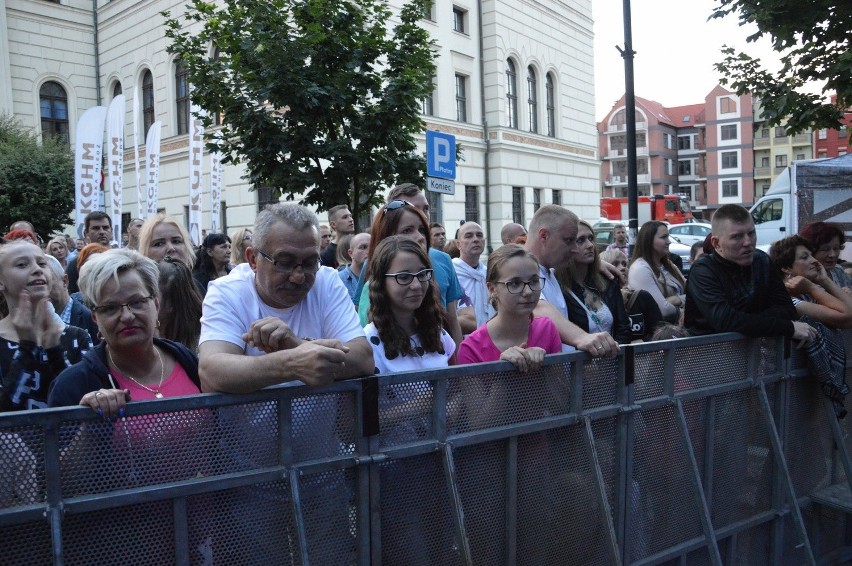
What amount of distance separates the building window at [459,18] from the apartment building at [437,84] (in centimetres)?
4

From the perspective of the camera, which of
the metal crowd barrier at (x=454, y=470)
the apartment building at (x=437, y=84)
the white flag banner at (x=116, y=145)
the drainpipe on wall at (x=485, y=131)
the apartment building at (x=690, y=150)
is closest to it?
the metal crowd barrier at (x=454, y=470)

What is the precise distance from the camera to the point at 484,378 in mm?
3008

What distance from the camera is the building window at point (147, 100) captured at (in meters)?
26.8

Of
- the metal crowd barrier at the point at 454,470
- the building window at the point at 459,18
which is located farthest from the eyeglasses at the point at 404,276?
the building window at the point at 459,18

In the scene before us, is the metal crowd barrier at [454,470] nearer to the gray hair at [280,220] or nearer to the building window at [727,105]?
the gray hair at [280,220]

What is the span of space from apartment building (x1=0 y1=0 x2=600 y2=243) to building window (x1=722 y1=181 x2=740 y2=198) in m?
59.0

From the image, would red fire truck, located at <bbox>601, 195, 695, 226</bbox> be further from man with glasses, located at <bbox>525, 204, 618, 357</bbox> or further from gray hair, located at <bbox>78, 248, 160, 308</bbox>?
gray hair, located at <bbox>78, 248, 160, 308</bbox>

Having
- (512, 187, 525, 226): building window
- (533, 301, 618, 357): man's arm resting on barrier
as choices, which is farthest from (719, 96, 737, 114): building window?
(533, 301, 618, 357): man's arm resting on barrier

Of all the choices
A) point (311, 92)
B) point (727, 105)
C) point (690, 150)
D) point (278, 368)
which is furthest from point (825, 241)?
point (690, 150)

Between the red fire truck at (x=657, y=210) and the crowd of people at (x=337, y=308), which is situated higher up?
the red fire truck at (x=657, y=210)

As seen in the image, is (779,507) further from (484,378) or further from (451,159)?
(451,159)

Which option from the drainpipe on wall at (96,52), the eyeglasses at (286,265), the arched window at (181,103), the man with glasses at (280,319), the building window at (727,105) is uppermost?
the building window at (727,105)

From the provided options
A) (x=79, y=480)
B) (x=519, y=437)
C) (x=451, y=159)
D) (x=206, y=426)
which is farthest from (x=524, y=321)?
(x=451, y=159)

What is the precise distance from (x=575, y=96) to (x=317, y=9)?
77.0 ft
